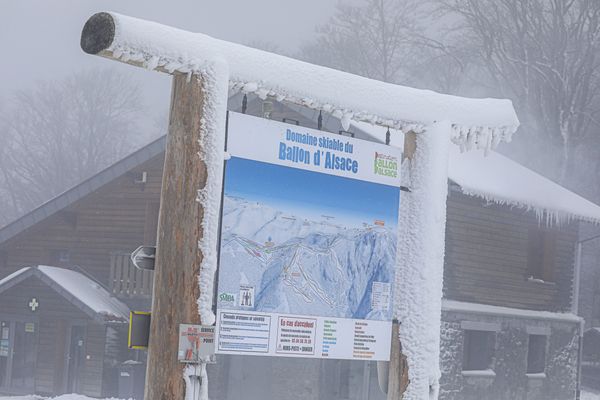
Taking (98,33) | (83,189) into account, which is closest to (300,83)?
(98,33)

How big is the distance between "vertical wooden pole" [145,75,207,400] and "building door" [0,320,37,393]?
20967 millimetres

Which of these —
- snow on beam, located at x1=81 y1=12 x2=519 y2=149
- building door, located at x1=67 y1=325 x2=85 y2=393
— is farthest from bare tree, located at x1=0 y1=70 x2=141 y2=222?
snow on beam, located at x1=81 y1=12 x2=519 y2=149

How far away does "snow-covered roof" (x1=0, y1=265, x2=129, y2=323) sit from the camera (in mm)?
24234

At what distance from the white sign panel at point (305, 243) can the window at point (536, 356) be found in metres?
19.6

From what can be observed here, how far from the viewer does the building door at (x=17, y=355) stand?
2675 cm

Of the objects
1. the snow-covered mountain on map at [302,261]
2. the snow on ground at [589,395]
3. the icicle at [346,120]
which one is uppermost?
the icicle at [346,120]

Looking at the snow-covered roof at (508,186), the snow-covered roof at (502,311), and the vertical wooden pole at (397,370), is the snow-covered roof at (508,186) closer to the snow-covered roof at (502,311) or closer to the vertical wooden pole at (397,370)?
the snow-covered roof at (502,311)

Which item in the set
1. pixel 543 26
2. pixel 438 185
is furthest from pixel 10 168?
pixel 438 185

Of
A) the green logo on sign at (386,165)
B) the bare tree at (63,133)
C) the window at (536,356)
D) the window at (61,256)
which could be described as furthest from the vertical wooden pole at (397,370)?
the bare tree at (63,133)

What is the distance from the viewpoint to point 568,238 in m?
27.7

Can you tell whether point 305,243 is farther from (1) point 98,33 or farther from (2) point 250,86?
(1) point 98,33

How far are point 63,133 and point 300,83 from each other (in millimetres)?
56688

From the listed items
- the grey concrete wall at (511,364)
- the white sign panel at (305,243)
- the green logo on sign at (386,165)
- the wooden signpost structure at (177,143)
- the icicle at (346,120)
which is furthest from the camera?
the grey concrete wall at (511,364)

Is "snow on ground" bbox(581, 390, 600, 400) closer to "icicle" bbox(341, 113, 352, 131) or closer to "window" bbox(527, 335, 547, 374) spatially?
"window" bbox(527, 335, 547, 374)
